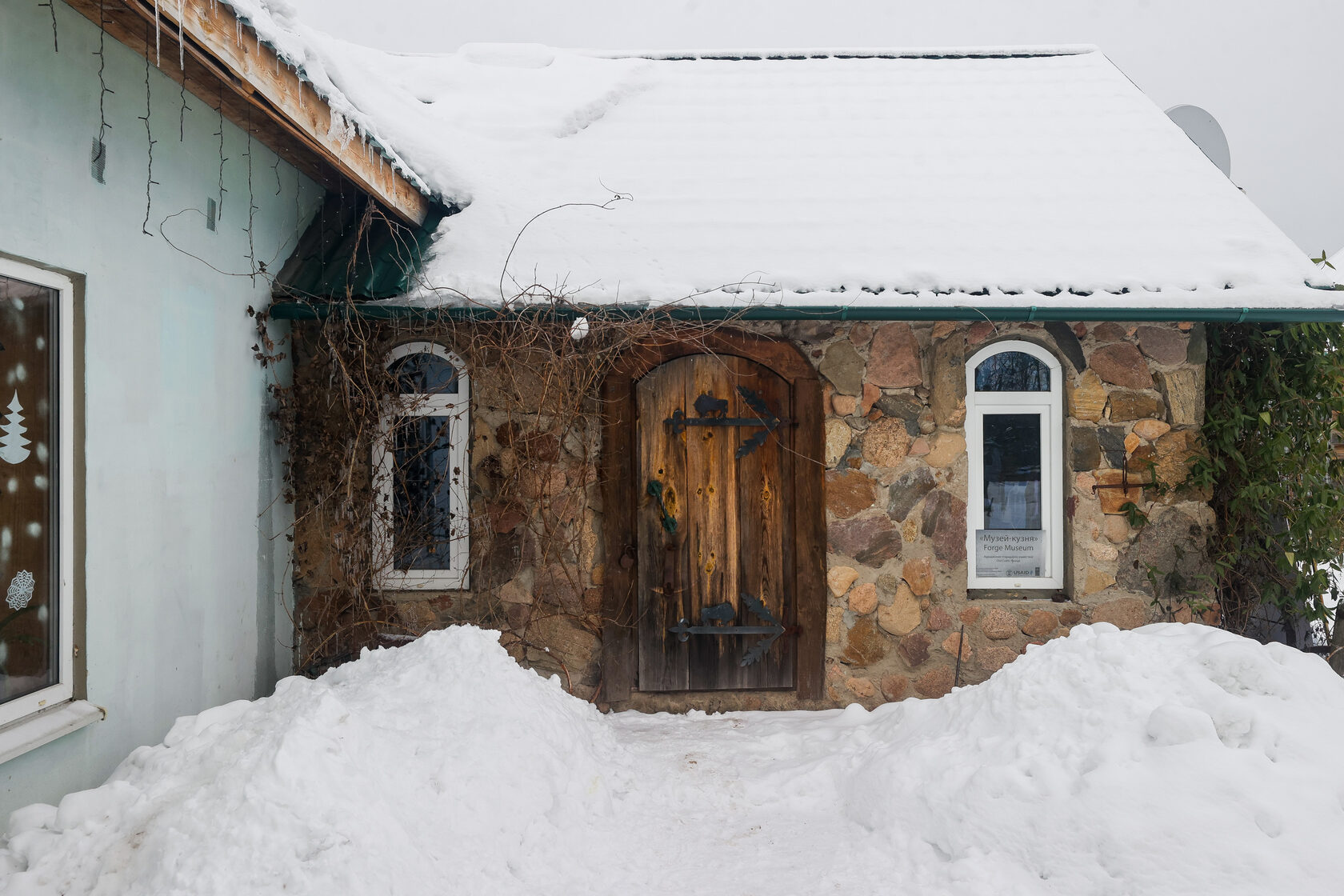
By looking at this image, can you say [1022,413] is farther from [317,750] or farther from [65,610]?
[65,610]

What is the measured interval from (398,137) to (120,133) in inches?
69.0

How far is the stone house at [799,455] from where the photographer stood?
173 inches

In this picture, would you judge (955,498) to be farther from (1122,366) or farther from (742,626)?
(742,626)

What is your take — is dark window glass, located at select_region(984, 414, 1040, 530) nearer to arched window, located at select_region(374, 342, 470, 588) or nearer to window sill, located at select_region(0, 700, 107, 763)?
arched window, located at select_region(374, 342, 470, 588)

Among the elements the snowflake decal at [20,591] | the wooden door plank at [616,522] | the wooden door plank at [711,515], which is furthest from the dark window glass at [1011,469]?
the snowflake decal at [20,591]

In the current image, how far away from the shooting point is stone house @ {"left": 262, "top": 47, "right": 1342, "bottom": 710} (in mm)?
4391

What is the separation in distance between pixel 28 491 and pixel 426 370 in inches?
85.3

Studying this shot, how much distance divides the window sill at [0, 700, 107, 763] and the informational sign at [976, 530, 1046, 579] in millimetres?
4398

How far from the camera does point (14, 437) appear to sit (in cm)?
256

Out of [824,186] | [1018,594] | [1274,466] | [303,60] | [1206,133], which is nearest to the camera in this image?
[303,60]

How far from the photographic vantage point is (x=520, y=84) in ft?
20.7

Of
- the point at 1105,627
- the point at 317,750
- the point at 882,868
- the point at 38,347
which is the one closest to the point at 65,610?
the point at 38,347

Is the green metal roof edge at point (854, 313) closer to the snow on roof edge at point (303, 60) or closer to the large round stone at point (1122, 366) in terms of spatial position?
the large round stone at point (1122, 366)

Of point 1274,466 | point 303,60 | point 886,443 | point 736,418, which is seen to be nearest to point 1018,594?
point 886,443
